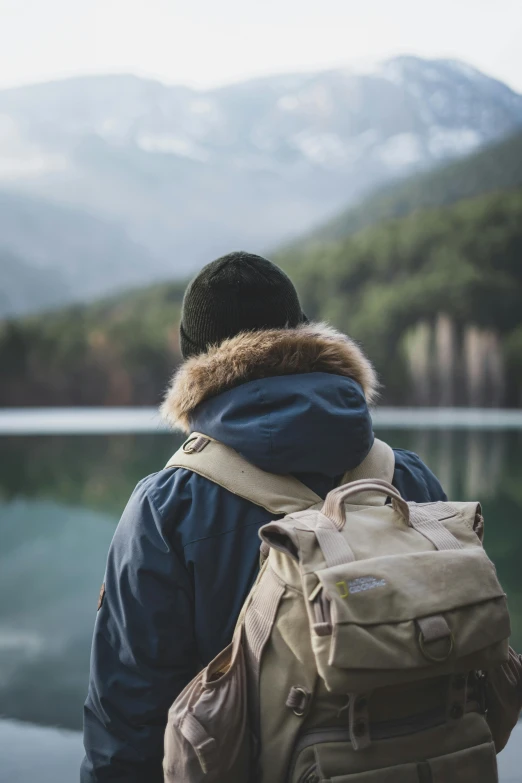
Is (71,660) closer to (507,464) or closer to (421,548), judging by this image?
(421,548)

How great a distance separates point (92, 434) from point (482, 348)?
8.78 metres

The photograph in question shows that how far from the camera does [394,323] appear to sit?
1816 centimetres

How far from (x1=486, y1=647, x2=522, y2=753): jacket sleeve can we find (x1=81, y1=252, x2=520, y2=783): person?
0.04 ft

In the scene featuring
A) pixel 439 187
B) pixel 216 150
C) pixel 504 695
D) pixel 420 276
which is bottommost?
pixel 420 276

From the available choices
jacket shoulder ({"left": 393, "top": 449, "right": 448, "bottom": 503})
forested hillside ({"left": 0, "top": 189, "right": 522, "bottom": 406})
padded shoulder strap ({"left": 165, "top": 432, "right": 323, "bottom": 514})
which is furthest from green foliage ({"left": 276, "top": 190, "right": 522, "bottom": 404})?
padded shoulder strap ({"left": 165, "top": 432, "right": 323, "bottom": 514})

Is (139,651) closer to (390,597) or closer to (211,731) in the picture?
(211,731)

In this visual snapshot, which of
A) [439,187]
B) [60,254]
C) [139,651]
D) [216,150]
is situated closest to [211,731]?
[139,651]

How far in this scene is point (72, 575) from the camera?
6.65 m

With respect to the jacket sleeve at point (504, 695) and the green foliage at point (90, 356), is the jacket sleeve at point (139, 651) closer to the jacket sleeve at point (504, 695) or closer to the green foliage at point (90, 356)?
the jacket sleeve at point (504, 695)

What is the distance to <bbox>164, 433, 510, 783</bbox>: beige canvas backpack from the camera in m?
0.80

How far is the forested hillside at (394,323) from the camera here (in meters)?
17.1

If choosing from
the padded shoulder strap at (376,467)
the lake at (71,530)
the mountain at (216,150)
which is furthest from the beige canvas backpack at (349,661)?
the mountain at (216,150)

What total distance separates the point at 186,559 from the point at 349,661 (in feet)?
0.87

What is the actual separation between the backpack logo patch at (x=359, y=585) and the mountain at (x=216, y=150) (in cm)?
2256
